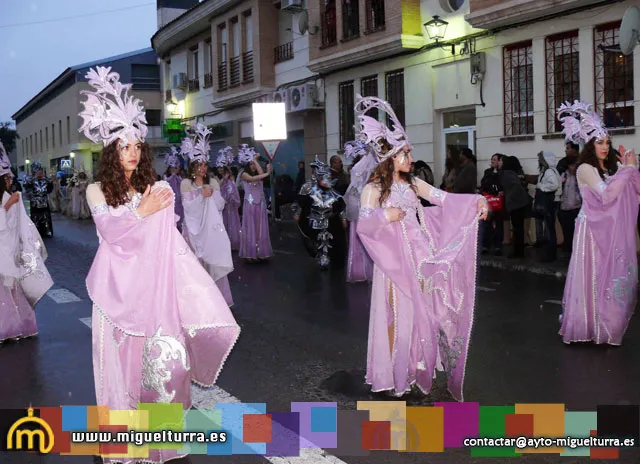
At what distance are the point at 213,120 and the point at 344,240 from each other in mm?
19961

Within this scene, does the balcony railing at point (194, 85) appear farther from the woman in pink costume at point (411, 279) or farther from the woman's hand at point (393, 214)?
the woman's hand at point (393, 214)

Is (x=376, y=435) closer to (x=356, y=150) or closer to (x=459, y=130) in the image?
(x=356, y=150)

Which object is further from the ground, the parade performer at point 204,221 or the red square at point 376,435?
the parade performer at point 204,221

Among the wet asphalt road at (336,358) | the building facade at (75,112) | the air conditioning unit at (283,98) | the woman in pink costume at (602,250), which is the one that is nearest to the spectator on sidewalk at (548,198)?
the wet asphalt road at (336,358)

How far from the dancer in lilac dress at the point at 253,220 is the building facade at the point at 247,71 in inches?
352

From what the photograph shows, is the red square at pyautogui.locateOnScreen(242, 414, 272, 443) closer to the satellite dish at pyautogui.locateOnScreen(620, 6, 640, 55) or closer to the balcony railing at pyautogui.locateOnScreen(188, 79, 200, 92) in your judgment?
the satellite dish at pyautogui.locateOnScreen(620, 6, 640, 55)

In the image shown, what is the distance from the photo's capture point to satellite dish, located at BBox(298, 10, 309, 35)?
22953mm

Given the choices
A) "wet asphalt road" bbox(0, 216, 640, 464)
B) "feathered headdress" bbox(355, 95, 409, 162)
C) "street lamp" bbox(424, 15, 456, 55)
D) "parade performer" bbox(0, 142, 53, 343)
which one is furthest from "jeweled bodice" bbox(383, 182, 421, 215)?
"street lamp" bbox(424, 15, 456, 55)

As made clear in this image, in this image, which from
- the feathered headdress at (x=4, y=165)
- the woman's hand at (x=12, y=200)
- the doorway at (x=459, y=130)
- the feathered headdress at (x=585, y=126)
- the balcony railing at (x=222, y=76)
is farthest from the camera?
the balcony railing at (x=222, y=76)

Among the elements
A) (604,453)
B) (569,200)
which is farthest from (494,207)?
(604,453)

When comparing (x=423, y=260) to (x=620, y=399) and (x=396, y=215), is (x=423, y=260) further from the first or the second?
(x=620, y=399)

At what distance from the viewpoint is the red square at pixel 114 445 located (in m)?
4.09

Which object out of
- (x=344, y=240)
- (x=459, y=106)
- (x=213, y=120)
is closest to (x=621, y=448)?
(x=344, y=240)

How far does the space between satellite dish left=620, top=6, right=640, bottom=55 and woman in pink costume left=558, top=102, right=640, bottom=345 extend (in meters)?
4.93
